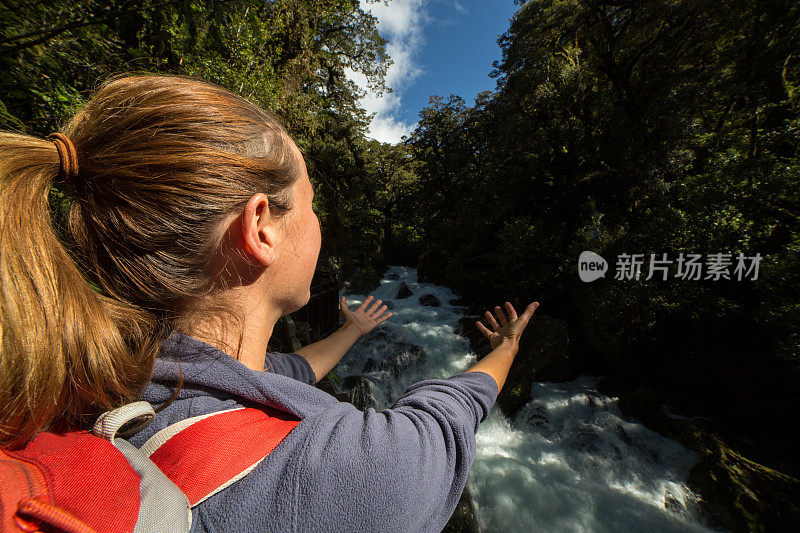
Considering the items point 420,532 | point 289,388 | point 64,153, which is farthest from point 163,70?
point 420,532

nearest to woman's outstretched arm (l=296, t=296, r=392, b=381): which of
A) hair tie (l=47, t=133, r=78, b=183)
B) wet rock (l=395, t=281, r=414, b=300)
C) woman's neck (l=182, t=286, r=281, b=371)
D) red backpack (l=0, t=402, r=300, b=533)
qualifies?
woman's neck (l=182, t=286, r=281, b=371)

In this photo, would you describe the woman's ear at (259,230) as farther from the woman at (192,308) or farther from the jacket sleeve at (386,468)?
the jacket sleeve at (386,468)

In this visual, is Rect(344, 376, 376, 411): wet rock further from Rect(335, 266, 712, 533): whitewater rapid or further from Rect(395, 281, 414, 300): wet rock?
Rect(395, 281, 414, 300): wet rock

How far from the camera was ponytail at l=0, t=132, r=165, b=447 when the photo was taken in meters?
0.54

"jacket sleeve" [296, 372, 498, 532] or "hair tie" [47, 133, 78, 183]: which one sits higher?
"hair tie" [47, 133, 78, 183]

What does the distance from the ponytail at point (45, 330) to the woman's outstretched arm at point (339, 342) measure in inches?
39.1

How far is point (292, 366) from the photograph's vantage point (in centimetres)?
149

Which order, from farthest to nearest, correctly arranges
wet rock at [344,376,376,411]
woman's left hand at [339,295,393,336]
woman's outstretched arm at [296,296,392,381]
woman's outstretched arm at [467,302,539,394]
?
wet rock at [344,376,376,411], woman's left hand at [339,295,393,336], woman's outstretched arm at [296,296,392,381], woman's outstretched arm at [467,302,539,394]

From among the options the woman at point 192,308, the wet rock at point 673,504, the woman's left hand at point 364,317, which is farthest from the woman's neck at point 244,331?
the wet rock at point 673,504

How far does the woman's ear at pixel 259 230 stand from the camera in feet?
2.80

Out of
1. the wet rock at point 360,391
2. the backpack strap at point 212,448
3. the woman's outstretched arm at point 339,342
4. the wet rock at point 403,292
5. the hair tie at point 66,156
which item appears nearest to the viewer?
the backpack strap at point 212,448

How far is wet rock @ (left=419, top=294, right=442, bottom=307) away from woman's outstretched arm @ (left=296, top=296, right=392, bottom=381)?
34.4 ft

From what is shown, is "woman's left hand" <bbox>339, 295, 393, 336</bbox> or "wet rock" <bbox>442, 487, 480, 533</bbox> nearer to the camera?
"woman's left hand" <bbox>339, 295, 393, 336</bbox>

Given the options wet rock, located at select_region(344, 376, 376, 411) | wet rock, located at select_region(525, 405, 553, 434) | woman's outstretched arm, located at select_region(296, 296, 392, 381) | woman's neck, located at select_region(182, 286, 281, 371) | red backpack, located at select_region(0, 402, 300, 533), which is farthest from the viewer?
wet rock, located at select_region(344, 376, 376, 411)
